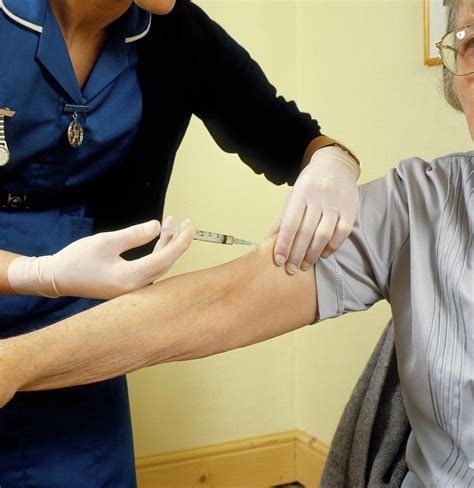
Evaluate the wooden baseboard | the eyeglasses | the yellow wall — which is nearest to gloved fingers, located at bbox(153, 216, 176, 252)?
the eyeglasses

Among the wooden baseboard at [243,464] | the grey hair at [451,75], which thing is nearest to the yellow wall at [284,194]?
the wooden baseboard at [243,464]

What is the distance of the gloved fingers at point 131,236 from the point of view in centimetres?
108

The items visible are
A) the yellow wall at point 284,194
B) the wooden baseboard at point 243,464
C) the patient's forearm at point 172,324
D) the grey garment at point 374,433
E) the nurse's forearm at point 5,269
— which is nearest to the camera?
the patient's forearm at point 172,324

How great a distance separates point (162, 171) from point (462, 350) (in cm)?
70

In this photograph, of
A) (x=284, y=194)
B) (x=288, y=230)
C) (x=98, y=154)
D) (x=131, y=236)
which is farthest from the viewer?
(x=284, y=194)

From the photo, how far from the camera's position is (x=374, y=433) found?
131 cm

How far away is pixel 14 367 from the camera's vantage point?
1006mm

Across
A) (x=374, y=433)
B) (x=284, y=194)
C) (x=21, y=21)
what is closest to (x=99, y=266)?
(x=21, y=21)

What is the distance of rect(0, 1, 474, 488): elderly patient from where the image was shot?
1.08m

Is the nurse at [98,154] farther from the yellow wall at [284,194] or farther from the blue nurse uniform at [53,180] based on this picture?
the yellow wall at [284,194]

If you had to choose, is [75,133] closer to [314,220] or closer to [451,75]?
[314,220]

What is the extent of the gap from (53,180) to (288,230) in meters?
0.44

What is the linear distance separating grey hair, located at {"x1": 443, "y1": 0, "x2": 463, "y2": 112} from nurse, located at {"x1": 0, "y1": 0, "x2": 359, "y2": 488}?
0.23 m

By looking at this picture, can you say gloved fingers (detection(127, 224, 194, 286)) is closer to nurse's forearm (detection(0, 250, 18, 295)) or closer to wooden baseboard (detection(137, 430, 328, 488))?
nurse's forearm (detection(0, 250, 18, 295))
